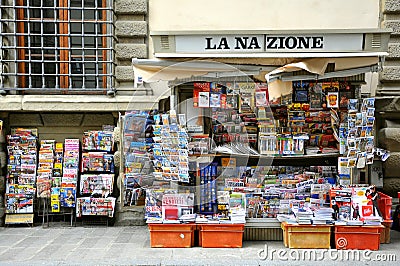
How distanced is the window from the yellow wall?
109 centimetres

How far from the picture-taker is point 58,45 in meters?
7.68

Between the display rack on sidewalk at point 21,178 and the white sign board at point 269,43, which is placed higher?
the white sign board at point 269,43

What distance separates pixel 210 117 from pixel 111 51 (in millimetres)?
2031

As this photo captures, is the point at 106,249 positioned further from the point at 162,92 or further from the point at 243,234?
the point at 162,92

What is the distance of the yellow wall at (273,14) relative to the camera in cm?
747

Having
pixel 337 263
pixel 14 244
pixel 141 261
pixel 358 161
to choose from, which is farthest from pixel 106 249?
pixel 358 161

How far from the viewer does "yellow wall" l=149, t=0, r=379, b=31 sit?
24.5ft

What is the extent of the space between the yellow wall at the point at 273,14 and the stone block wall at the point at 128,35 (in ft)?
1.27

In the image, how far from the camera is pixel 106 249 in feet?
19.8

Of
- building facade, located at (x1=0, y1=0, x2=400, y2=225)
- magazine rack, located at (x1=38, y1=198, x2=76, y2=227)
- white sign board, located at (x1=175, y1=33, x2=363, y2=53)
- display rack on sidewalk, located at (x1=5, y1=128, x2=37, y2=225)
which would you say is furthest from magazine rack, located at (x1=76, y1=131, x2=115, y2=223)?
white sign board, located at (x1=175, y1=33, x2=363, y2=53)

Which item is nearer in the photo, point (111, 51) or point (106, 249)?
point (106, 249)

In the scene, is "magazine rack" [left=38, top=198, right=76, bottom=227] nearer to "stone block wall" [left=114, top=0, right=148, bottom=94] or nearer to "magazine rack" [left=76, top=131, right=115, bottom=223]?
"magazine rack" [left=76, top=131, right=115, bottom=223]

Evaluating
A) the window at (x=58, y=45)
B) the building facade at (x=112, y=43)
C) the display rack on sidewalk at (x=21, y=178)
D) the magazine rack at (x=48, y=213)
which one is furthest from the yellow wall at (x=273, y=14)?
the magazine rack at (x=48, y=213)

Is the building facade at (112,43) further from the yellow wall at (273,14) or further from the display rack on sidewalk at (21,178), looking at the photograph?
the display rack on sidewalk at (21,178)
